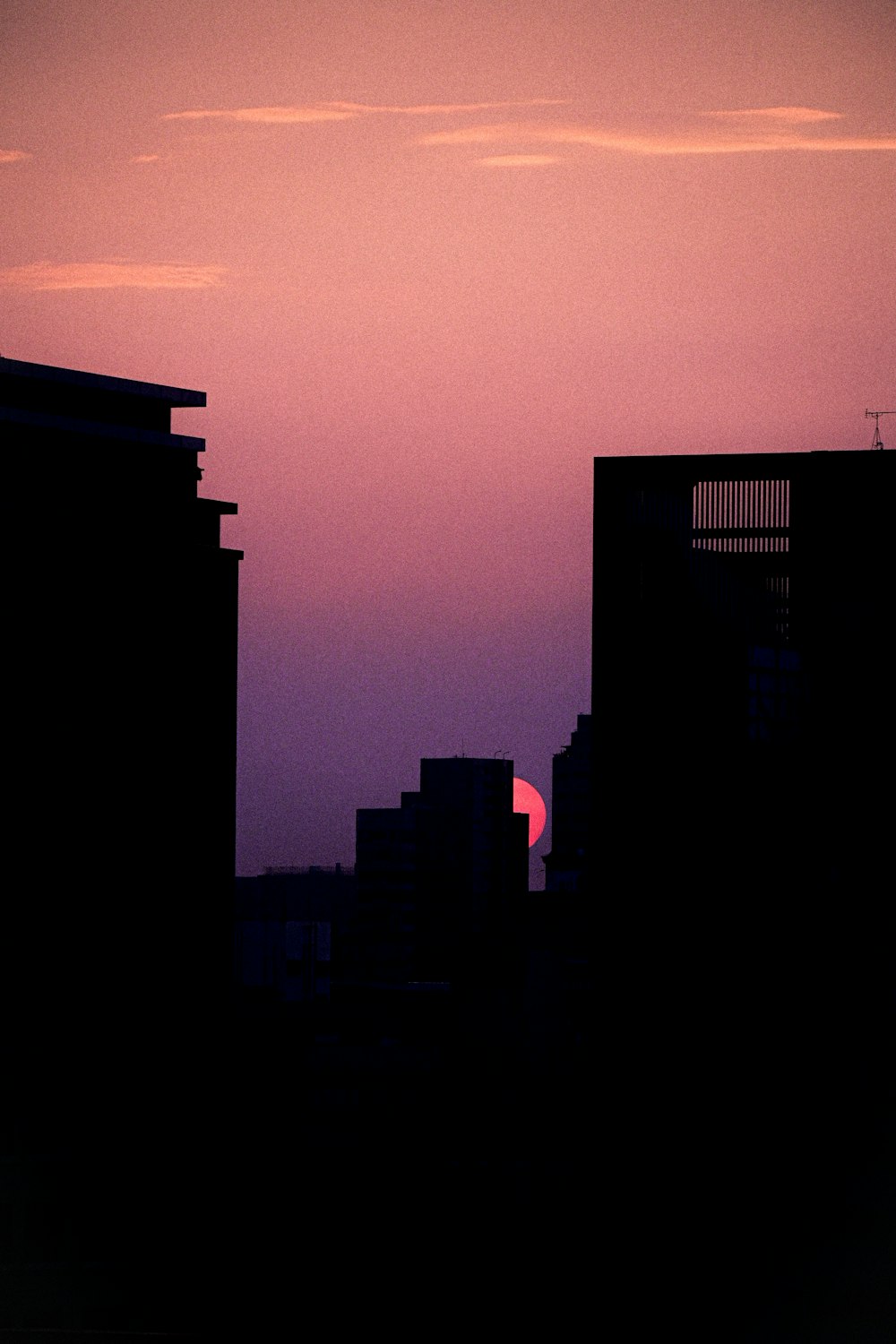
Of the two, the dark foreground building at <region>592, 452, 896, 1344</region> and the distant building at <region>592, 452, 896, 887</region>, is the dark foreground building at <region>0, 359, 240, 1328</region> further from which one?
the dark foreground building at <region>592, 452, 896, 1344</region>

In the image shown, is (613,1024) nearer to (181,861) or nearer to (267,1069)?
(181,861)

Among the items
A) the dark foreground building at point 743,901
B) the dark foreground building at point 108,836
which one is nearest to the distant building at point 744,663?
the dark foreground building at point 743,901

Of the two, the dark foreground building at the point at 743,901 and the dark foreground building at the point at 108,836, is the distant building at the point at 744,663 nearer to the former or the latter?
the dark foreground building at the point at 743,901

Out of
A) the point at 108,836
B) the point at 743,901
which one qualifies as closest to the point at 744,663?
the point at 743,901

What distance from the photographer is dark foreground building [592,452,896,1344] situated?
383 ft

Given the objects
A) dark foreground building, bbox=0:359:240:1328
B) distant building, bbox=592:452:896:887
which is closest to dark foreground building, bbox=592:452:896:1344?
distant building, bbox=592:452:896:887

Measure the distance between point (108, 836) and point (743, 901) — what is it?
5969 centimetres

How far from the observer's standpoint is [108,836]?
160 meters

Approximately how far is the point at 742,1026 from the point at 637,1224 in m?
A: 14.6

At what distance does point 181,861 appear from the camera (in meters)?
164

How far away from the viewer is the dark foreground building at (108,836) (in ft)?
486

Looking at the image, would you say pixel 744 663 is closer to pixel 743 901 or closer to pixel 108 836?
pixel 743 901

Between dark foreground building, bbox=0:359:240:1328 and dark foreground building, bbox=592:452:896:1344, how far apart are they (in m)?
40.0

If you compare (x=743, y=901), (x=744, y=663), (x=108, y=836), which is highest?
(x=744, y=663)
